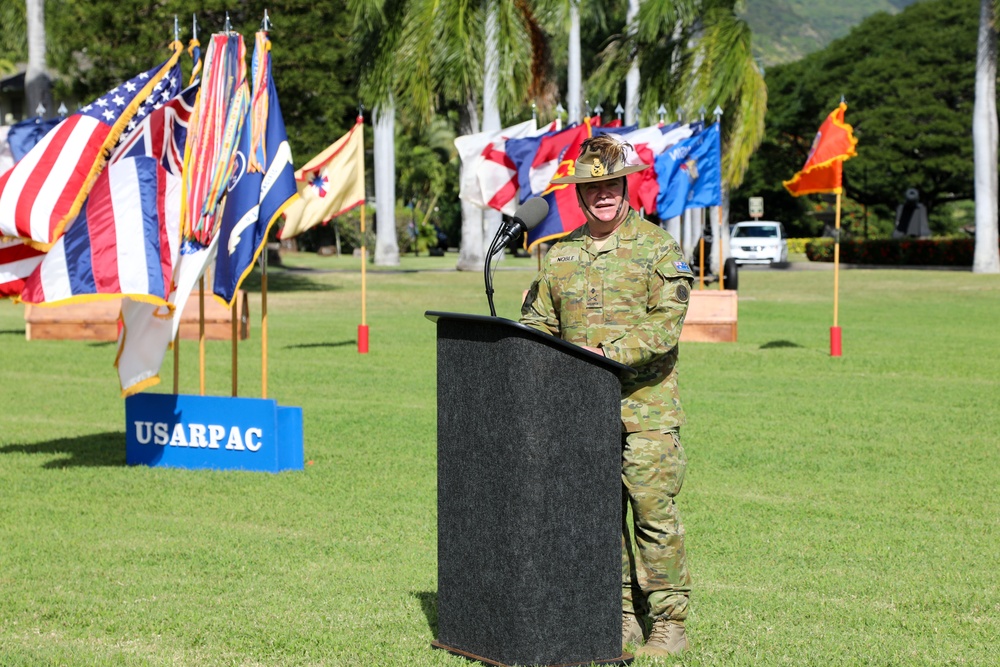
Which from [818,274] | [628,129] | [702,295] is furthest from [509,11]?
[818,274]

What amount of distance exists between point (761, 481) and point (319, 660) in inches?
190

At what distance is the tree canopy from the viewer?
6825 centimetres

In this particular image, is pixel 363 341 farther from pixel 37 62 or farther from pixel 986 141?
pixel 986 141

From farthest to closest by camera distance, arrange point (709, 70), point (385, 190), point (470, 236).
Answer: point (385, 190), point (470, 236), point (709, 70)

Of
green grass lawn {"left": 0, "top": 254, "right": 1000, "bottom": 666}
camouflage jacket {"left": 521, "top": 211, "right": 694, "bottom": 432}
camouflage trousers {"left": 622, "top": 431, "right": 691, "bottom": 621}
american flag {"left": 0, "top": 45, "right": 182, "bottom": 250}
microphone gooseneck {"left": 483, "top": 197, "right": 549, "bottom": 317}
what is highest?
american flag {"left": 0, "top": 45, "right": 182, "bottom": 250}

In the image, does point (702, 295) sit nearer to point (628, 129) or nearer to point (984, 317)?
point (628, 129)

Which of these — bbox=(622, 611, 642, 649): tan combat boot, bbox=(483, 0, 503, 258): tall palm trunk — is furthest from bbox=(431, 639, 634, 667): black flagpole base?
bbox=(483, 0, 503, 258): tall palm trunk

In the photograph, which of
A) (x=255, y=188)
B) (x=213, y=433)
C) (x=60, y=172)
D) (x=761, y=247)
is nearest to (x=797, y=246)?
(x=761, y=247)

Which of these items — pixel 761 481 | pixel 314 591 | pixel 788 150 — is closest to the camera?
pixel 314 591

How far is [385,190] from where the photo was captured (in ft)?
170

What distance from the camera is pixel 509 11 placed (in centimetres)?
3094

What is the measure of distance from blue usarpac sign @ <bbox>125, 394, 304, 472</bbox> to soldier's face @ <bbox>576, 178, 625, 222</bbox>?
211 inches

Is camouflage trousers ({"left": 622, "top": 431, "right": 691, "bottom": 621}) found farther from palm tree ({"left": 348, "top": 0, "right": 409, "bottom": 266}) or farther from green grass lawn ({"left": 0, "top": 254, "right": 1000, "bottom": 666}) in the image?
palm tree ({"left": 348, "top": 0, "right": 409, "bottom": 266})

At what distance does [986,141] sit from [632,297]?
124 ft
